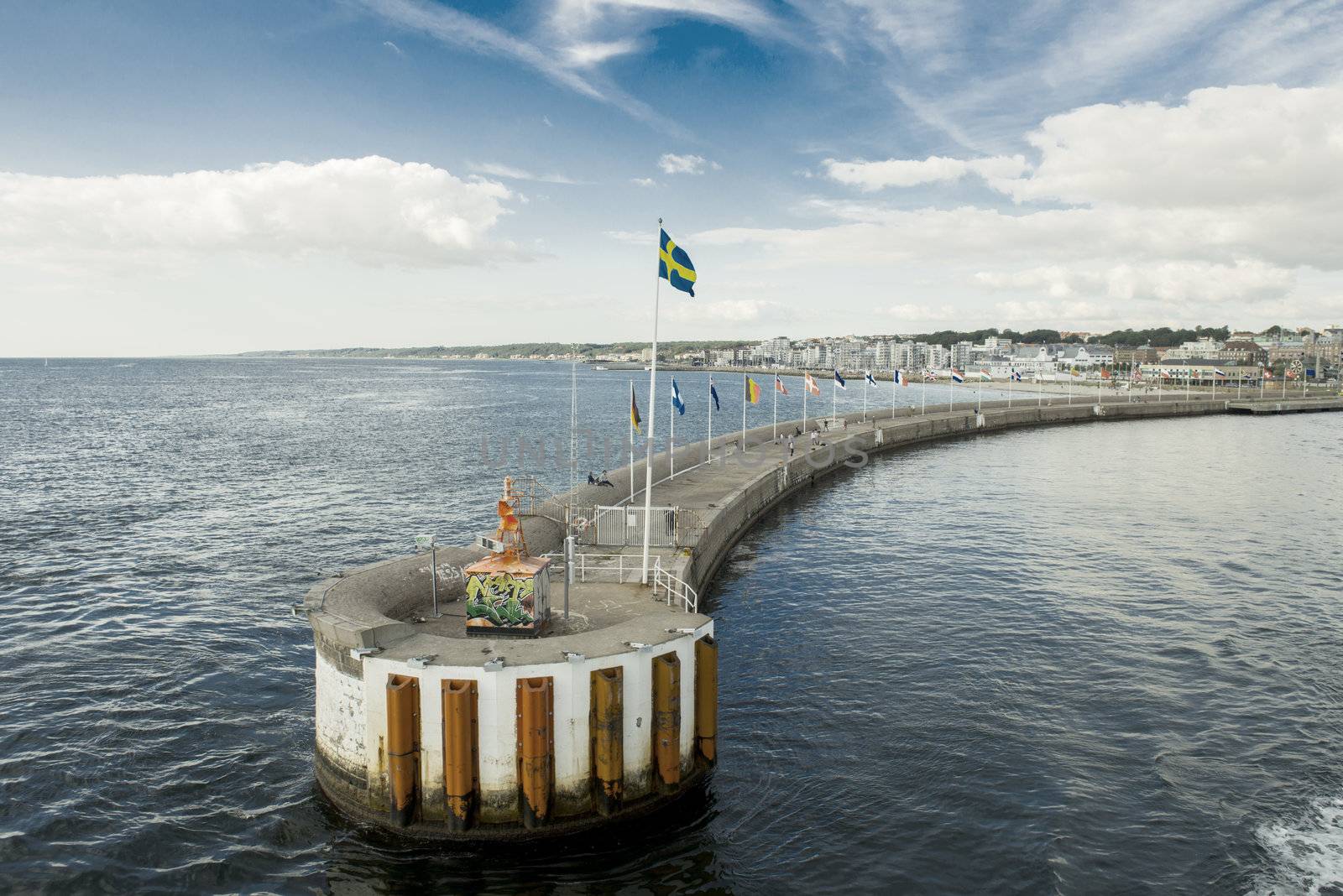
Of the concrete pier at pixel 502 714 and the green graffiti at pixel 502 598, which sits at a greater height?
the green graffiti at pixel 502 598

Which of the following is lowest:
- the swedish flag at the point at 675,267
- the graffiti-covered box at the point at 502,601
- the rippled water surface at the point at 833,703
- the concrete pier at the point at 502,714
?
the rippled water surface at the point at 833,703

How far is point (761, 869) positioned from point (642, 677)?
12.7 feet

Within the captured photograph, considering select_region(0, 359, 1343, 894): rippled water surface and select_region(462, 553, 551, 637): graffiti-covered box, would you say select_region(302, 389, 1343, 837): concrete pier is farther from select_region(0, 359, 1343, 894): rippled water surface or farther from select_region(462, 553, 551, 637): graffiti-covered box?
select_region(462, 553, 551, 637): graffiti-covered box

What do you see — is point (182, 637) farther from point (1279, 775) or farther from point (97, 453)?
point (97, 453)

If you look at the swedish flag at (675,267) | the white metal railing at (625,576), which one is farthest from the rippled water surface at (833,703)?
the swedish flag at (675,267)

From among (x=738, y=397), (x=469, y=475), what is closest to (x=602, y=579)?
(x=469, y=475)

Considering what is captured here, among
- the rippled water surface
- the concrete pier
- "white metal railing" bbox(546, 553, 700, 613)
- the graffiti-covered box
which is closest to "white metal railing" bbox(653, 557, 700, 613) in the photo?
"white metal railing" bbox(546, 553, 700, 613)

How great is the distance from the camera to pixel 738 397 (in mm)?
165875

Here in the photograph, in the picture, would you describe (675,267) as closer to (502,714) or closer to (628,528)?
(628,528)

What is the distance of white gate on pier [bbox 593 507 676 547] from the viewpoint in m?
27.9

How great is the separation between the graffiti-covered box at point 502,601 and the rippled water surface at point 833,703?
4.22 m

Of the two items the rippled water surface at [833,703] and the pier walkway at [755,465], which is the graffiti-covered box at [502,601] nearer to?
the rippled water surface at [833,703]

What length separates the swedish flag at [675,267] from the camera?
21.9 m

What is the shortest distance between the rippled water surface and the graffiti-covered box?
422 cm
